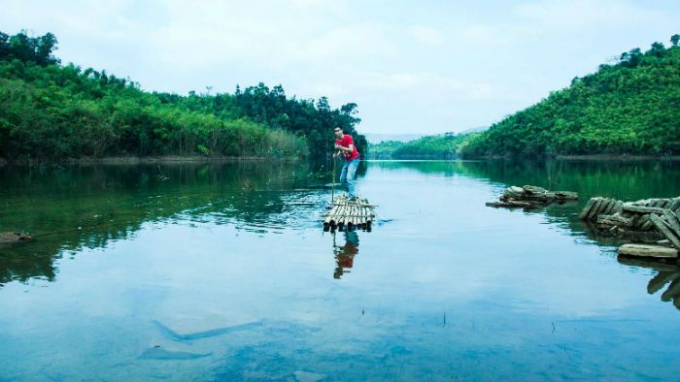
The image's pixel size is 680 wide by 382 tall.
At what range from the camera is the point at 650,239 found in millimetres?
11336

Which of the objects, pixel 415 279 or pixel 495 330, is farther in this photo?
pixel 415 279

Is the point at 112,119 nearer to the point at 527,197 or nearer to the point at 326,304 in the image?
the point at 527,197

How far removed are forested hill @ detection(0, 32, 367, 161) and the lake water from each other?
38432 millimetres

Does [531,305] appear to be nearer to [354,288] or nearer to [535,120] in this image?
[354,288]

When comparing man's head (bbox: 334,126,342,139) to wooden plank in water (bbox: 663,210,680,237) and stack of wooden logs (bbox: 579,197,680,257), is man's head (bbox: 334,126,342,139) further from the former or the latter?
wooden plank in water (bbox: 663,210,680,237)

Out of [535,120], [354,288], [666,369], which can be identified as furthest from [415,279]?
[535,120]

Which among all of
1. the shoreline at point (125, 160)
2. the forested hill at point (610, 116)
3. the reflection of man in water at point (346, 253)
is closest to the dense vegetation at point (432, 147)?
the forested hill at point (610, 116)

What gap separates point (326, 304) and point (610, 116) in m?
92.2

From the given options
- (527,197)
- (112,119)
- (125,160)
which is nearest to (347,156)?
(527,197)

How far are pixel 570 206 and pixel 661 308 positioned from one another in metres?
11.8

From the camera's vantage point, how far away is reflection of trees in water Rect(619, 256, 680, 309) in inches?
277

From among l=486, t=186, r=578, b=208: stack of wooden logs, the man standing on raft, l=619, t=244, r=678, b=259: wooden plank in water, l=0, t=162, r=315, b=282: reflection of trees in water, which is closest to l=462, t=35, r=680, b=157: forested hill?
l=486, t=186, r=578, b=208: stack of wooden logs

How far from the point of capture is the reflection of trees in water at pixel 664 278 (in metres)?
7.04

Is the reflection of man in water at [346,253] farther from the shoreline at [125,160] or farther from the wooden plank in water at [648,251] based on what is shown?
the shoreline at [125,160]
